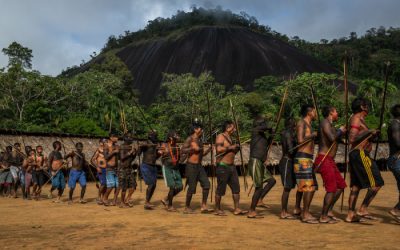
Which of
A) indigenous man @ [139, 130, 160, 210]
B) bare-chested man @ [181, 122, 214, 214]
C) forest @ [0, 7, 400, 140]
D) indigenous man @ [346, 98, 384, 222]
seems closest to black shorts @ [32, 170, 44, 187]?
indigenous man @ [139, 130, 160, 210]

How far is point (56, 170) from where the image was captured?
12.3m

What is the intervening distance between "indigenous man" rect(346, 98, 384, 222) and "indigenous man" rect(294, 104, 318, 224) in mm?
599

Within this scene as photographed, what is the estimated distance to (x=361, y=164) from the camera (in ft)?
23.0

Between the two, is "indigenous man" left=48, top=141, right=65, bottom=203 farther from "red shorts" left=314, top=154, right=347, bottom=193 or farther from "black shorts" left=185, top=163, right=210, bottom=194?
"red shorts" left=314, top=154, right=347, bottom=193

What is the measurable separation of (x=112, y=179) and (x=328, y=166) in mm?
5309

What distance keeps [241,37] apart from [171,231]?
102423 mm

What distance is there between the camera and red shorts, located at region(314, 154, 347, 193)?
697 centimetres

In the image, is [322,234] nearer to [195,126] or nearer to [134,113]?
[195,126]

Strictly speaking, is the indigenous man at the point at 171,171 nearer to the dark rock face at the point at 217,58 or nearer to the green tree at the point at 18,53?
the green tree at the point at 18,53

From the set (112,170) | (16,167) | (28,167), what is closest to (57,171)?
(28,167)

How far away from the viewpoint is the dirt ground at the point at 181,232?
18.4 ft

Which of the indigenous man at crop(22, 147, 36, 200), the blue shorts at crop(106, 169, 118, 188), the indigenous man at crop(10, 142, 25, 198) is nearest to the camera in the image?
the blue shorts at crop(106, 169, 118, 188)

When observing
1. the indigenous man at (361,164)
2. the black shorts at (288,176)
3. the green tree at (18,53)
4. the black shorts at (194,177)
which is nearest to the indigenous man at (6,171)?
the black shorts at (194,177)

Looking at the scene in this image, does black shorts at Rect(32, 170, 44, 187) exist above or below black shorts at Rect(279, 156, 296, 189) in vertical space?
below
